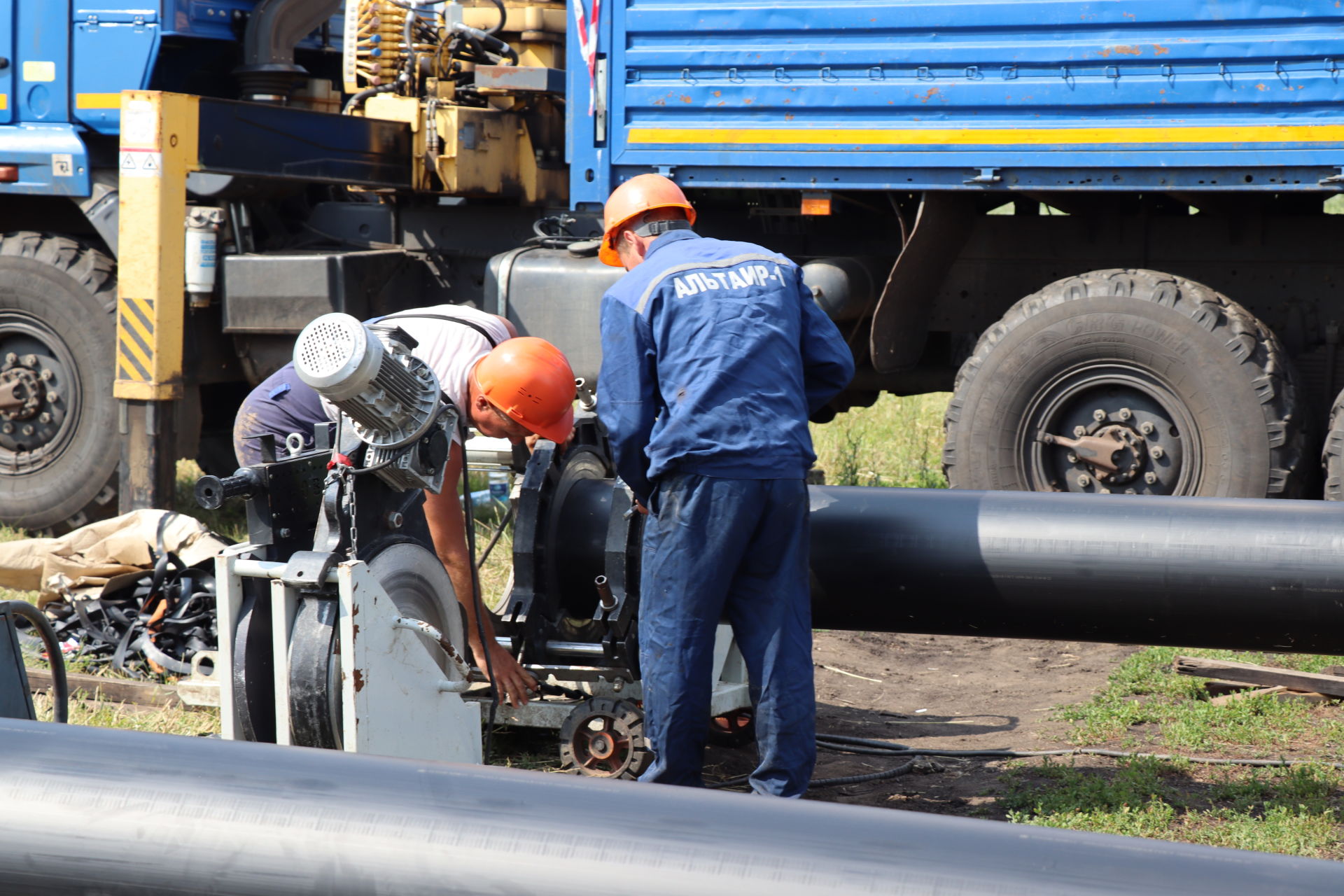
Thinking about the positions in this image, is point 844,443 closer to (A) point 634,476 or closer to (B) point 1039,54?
(B) point 1039,54

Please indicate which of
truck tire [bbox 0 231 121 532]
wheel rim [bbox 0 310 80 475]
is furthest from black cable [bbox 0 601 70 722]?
wheel rim [bbox 0 310 80 475]

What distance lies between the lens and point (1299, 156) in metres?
5.21

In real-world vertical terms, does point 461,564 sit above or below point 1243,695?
above

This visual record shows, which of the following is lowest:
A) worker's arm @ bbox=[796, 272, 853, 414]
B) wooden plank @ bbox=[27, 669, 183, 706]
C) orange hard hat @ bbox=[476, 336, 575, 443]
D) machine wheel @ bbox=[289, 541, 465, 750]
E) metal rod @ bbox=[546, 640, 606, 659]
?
wooden plank @ bbox=[27, 669, 183, 706]

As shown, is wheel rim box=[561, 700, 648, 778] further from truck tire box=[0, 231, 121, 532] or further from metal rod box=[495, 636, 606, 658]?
truck tire box=[0, 231, 121, 532]

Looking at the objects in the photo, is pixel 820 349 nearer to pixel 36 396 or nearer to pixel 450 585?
pixel 450 585

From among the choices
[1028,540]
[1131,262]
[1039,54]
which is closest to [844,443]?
[1131,262]

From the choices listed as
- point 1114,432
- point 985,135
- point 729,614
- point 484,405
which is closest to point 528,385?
point 484,405

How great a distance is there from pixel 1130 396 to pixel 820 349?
253 centimetres

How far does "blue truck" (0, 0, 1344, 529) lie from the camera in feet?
17.8

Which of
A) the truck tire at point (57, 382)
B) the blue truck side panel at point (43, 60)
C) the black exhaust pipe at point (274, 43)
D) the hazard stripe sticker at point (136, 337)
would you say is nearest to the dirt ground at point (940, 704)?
the hazard stripe sticker at point (136, 337)

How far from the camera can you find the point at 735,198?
6.40m

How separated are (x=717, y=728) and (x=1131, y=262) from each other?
2877 mm

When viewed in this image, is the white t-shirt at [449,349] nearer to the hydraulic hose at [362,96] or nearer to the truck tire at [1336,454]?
the truck tire at [1336,454]
